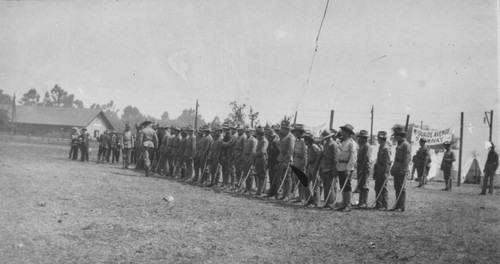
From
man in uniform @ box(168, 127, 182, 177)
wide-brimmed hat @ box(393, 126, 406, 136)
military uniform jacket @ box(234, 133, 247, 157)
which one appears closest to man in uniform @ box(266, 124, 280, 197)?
military uniform jacket @ box(234, 133, 247, 157)

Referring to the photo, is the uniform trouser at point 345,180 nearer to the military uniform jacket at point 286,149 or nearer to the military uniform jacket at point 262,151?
the military uniform jacket at point 286,149

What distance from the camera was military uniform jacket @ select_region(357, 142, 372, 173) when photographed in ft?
34.2

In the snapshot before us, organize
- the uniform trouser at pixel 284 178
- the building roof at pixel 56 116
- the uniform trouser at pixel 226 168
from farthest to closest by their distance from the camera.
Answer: the building roof at pixel 56 116 → the uniform trouser at pixel 226 168 → the uniform trouser at pixel 284 178

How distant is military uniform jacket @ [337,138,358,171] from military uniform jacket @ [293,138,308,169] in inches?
Result: 46.3

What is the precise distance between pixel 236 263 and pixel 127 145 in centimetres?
1493

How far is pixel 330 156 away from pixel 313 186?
3.09 ft

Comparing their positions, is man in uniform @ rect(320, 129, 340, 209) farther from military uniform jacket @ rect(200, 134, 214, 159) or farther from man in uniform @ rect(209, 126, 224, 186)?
military uniform jacket @ rect(200, 134, 214, 159)

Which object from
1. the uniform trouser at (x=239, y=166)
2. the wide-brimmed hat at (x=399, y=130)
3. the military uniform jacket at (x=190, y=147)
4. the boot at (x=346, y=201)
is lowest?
the boot at (x=346, y=201)

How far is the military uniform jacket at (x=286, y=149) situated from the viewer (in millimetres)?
11070

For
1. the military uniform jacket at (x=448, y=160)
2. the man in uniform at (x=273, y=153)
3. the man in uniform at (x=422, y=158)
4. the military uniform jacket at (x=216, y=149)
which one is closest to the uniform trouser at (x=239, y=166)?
the military uniform jacket at (x=216, y=149)

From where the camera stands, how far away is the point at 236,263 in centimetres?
517

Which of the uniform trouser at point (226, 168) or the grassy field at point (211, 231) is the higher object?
the uniform trouser at point (226, 168)

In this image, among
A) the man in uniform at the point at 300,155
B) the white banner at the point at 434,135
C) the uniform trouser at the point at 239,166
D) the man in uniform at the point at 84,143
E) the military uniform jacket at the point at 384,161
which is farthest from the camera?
the white banner at the point at 434,135

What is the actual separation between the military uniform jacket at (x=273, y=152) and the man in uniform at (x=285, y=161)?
2.97ft
